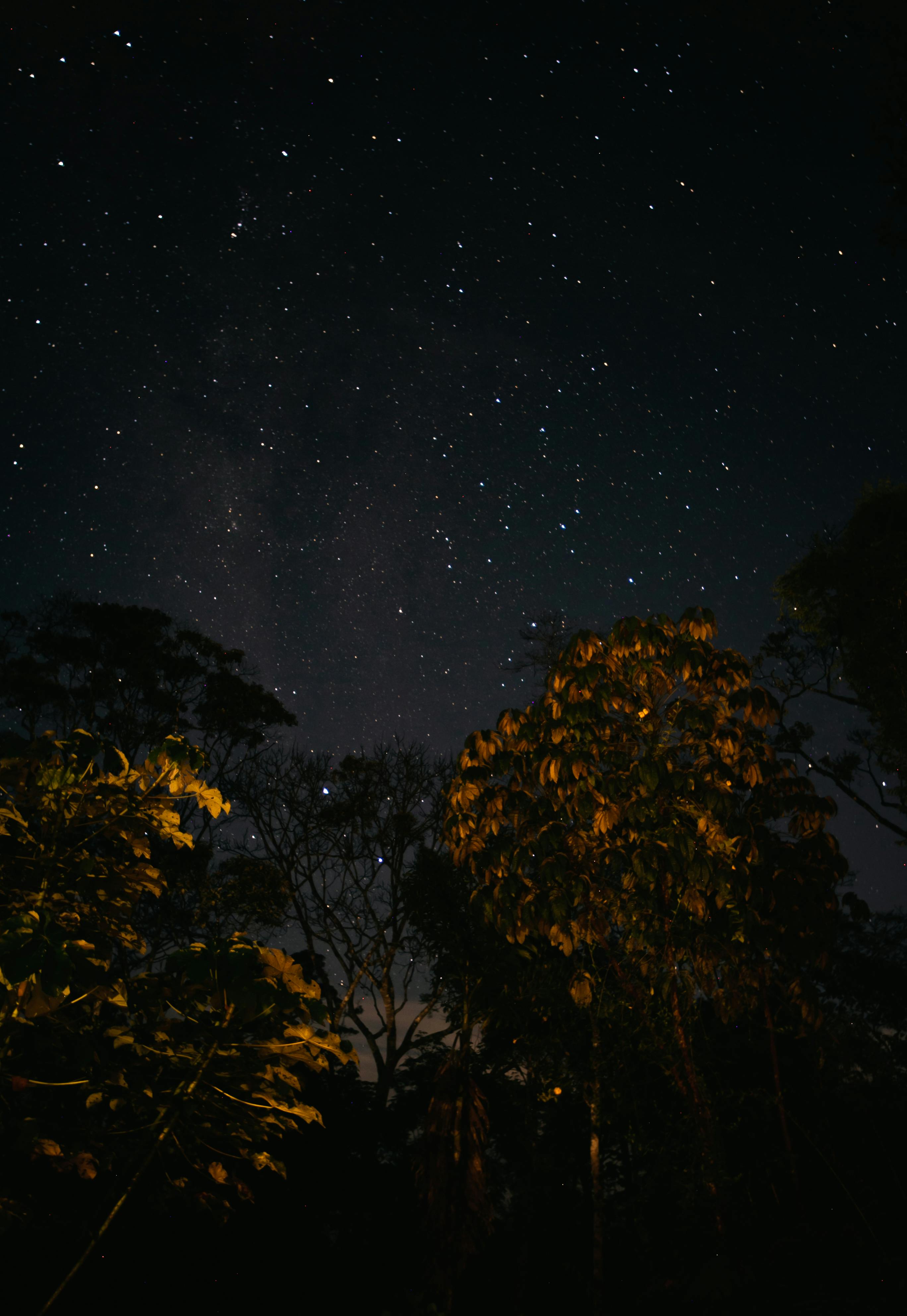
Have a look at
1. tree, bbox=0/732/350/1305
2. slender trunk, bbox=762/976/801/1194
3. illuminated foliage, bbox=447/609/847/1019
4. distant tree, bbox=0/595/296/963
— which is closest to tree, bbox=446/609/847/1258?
illuminated foliage, bbox=447/609/847/1019

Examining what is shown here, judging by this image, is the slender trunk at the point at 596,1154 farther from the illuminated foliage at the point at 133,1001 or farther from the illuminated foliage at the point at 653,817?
the illuminated foliage at the point at 133,1001

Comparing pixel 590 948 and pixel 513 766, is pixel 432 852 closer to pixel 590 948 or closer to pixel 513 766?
pixel 590 948

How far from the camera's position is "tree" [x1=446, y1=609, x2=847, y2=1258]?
3.60m

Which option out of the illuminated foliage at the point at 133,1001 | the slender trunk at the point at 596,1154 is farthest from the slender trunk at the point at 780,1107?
the illuminated foliage at the point at 133,1001

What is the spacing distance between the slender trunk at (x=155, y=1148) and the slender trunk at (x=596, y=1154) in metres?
5.66

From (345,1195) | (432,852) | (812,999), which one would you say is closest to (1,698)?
(432,852)

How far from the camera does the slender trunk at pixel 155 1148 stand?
6.54ft

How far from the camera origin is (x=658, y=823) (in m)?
3.88

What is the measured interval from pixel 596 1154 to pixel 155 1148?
642 cm

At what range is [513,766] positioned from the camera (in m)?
4.02

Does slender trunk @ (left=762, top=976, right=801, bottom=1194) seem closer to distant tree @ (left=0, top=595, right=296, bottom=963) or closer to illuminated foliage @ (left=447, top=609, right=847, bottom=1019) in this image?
illuminated foliage @ (left=447, top=609, right=847, bottom=1019)

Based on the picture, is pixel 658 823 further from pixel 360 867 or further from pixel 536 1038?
pixel 360 867

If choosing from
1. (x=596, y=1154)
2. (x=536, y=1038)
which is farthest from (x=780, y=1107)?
(x=536, y=1038)

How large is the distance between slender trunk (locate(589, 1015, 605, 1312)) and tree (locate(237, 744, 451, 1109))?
7.80m
